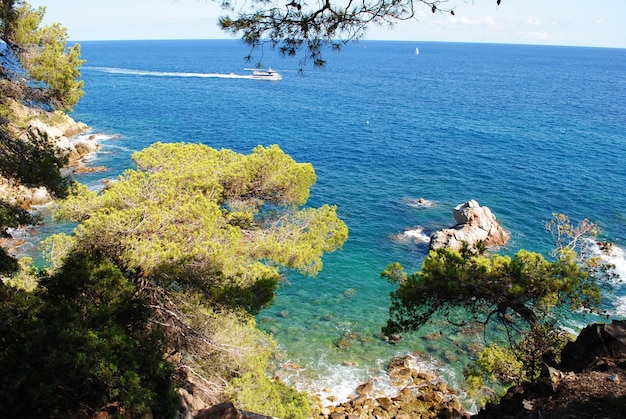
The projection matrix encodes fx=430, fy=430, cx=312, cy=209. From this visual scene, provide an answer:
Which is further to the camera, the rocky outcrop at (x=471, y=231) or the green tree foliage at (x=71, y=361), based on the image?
the rocky outcrop at (x=471, y=231)

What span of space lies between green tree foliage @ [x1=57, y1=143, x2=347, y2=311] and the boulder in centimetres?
825

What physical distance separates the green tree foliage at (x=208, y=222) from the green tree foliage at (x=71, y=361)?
2.16 metres

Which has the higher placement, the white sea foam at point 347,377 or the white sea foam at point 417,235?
the white sea foam at point 417,235

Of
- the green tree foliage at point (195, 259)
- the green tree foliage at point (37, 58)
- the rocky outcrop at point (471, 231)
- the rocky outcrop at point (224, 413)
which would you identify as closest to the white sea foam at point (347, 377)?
the green tree foliage at point (195, 259)

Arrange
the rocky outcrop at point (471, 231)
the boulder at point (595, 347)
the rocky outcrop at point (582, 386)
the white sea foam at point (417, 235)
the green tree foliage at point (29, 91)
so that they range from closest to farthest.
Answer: the rocky outcrop at point (582, 386), the green tree foliage at point (29, 91), the boulder at point (595, 347), the rocky outcrop at point (471, 231), the white sea foam at point (417, 235)

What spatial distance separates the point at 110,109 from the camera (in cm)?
7044

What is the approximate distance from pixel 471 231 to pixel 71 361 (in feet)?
91.5

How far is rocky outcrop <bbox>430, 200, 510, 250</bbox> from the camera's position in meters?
30.3

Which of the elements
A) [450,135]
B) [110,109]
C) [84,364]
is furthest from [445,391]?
[110,109]

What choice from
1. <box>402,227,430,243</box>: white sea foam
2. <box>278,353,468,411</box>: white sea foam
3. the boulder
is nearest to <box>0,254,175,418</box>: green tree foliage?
the boulder

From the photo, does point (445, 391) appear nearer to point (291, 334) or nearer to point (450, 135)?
point (291, 334)

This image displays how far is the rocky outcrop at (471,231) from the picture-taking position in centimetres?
3033

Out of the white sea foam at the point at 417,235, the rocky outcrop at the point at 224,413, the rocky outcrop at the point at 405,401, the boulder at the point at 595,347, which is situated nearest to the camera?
the rocky outcrop at the point at 224,413

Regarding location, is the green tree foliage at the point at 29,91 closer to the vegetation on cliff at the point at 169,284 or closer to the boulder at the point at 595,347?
the vegetation on cliff at the point at 169,284
